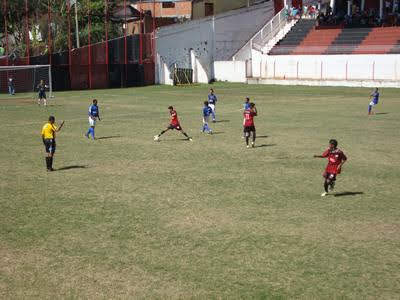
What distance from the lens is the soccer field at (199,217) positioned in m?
9.70

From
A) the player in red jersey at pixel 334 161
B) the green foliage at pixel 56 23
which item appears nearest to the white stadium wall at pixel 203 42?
the green foliage at pixel 56 23

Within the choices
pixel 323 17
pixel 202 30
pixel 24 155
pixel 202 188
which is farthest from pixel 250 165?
pixel 323 17

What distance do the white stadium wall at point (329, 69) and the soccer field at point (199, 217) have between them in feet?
98.3

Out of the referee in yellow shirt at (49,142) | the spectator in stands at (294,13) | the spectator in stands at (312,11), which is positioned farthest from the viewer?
the spectator in stands at (312,11)

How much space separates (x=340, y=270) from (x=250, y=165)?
31.6ft

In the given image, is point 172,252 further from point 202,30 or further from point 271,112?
point 202,30

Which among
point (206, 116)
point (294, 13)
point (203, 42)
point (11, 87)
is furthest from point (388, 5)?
point (206, 116)

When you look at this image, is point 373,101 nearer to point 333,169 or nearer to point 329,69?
point 333,169

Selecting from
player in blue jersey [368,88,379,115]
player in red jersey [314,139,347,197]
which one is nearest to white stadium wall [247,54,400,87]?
player in blue jersey [368,88,379,115]

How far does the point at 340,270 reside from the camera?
10.1 meters

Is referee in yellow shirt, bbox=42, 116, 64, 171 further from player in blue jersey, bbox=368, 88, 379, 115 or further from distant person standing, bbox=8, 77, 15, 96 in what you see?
distant person standing, bbox=8, 77, 15, 96

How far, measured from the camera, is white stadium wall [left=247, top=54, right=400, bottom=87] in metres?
56.1

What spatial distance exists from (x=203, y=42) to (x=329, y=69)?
51.2 feet

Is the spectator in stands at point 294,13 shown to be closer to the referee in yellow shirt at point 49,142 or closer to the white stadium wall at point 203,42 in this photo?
the white stadium wall at point 203,42
